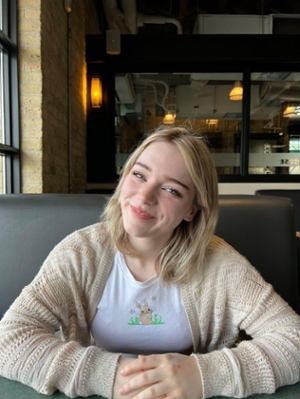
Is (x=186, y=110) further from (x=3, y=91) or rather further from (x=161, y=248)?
(x=161, y=248)

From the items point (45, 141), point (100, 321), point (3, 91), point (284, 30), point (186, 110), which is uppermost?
point (284, 30)

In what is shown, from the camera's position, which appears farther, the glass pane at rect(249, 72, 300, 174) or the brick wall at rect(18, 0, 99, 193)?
the glass pane at rect(249, 72, 300, 174)

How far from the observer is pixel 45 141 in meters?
2.53

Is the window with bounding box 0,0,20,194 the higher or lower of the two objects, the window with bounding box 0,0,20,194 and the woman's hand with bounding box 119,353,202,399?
the higher

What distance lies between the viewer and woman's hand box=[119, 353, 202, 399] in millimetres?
682

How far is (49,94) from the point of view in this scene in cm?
263

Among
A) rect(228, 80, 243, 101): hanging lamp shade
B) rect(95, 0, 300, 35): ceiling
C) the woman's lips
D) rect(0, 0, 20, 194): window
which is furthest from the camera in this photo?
rect(95, 0, 300, 35): ceiling

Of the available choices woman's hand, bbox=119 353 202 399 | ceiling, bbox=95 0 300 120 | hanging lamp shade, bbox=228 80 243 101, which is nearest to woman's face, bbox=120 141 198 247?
woman's hand, bbox=119 353 202 399

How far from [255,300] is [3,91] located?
7.36 ft

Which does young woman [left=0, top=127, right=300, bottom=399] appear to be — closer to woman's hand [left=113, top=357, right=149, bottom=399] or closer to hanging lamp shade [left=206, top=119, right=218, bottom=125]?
woman's hand [left=113, top=357, right=149, bottom=399]

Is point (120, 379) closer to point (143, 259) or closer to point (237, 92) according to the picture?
point (143, 259)

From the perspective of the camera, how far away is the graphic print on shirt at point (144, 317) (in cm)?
94

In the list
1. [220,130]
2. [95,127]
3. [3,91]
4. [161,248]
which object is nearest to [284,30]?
[220,130]

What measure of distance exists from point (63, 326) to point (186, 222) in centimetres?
46
